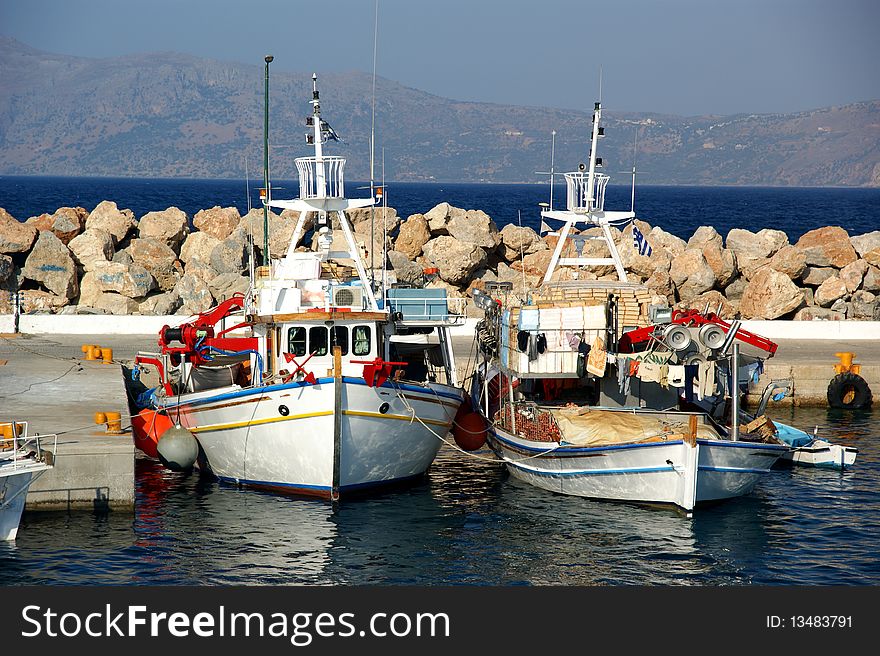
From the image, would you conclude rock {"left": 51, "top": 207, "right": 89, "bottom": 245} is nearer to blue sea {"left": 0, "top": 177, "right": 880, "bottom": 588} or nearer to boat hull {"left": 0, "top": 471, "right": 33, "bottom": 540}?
blue sea {"left": 0, "top": 177, "right": 880, "bottom": 588}

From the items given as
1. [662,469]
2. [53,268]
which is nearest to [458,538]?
[662,469]

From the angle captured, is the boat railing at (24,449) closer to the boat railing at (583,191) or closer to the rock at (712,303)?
the boat railing at (583,191)

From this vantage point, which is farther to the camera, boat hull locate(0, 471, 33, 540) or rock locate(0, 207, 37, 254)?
rock locate(0, 207, 37, 254)

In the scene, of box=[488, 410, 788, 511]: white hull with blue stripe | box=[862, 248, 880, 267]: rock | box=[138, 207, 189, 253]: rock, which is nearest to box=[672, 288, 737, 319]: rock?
box=[862, 248, 880, 267]: rock

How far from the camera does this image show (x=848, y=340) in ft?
146

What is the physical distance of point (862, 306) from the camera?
50.1 meters

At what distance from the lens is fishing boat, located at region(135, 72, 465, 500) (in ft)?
88.9

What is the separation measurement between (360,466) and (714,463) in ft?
26.4

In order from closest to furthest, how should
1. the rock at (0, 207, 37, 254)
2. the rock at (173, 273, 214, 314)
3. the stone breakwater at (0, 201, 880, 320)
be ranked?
1. the rock at (173, 273, 214, 314)
2. the stone breakwater at (0, 201, 880, 320)
3. the rock at (0, 207, 37, 254)

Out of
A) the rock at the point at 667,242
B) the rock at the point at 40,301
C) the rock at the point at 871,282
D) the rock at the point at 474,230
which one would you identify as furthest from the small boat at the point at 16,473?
the rock at the point at 667,242

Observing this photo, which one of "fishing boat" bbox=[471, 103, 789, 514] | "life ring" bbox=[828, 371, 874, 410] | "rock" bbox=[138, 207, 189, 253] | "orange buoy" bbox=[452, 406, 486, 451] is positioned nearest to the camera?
"fishing boat" bbox=[471, 103, 789, 514]

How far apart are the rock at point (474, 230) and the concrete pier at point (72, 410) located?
738 inches

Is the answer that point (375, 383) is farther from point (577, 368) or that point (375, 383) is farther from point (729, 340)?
point (729, 340)

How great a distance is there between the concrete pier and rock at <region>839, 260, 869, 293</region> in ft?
98.1
